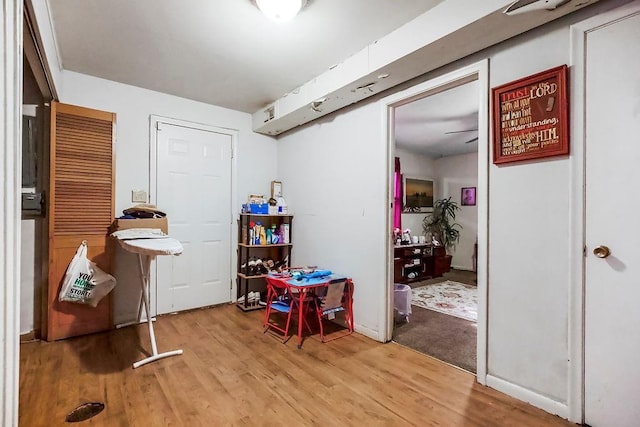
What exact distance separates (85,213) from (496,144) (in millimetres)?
3494

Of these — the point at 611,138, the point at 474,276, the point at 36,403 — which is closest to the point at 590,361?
the point at 611,138

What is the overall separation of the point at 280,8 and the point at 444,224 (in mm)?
5591

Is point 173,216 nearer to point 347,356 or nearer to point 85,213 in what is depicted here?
point 85,213

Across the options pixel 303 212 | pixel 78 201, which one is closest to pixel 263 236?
pixel 303 212

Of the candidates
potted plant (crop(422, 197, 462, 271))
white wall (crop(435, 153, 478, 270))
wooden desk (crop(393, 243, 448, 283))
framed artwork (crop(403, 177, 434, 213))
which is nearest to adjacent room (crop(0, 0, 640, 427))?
wooden desk (crop(393, 243, 448, 283))

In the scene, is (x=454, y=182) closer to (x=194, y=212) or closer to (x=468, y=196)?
(x=468, y=196)

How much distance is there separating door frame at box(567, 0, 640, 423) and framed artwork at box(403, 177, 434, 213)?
4.42m

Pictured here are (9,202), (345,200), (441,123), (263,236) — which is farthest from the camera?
(441,123)

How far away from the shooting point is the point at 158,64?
9.15ft

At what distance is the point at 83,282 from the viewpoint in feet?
8.65

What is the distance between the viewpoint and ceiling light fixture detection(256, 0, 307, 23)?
1871 mm

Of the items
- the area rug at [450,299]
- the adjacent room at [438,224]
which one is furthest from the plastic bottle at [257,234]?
the area rug at [450,299]

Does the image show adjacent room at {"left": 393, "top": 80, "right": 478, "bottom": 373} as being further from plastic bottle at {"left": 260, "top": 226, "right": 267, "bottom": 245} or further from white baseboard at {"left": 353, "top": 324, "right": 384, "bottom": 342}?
plastic bottle at {"left": 260, "top": 226, "right": 267, "bottom": 245}

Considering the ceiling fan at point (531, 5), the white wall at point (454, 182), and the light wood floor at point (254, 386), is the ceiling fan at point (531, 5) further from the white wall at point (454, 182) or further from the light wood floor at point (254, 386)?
the white wall at point (454, 182)
